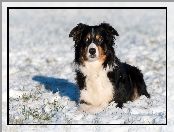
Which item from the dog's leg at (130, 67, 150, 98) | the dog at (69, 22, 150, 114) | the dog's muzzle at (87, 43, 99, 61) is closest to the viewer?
the dog's muzzle at (87, 43, 99, 61)

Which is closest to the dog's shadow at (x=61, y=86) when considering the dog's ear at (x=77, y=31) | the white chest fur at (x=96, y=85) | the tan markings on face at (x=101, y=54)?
the white chest fur at (x=96, y=85)

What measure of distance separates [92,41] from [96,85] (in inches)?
40.6

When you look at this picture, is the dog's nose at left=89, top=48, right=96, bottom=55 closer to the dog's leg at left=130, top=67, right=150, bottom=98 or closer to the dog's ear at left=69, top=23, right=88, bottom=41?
the dog's ear at left=69, top=23, right=88, bottom=41

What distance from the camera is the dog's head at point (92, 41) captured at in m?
7.57

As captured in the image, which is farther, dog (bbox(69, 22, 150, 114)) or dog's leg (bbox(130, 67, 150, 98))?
dog's leg (bbox(130, 67, 150, 98))

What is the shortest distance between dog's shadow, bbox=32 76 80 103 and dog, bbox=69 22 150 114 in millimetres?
884

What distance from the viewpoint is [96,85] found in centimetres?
812

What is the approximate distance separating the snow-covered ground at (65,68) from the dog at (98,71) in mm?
304

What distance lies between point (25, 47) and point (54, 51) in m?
1.23

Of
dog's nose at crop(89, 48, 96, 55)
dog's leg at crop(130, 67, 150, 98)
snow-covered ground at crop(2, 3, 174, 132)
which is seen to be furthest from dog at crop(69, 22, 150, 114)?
dog's leg at crop(130, 67, 150, 98)

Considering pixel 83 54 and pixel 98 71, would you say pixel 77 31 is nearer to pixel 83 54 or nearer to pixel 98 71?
pixel 83 54

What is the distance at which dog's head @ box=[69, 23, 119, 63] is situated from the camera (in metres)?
7.57

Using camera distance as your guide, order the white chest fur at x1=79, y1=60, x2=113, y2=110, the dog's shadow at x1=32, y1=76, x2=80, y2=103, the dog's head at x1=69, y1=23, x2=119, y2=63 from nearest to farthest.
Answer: the dog's head at x1=69, y1=23, x2=119, y2=63
the white chest fur at x1=79, y1=60, x2=113, y2=110
the dog's shadow at x1=32, y1=76, x2=80, y2=103

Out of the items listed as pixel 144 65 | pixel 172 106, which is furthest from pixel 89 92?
pixel 144 65
